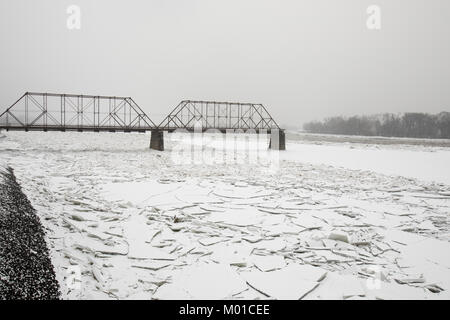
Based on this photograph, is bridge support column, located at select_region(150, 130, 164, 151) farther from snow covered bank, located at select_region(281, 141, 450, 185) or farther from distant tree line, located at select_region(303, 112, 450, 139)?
distant tree line, located at select_region(303, 112, 450, 139)

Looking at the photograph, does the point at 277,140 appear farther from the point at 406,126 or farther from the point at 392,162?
the point at 406,126

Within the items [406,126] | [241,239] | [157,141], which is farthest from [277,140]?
[406,126]

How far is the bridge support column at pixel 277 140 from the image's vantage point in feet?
102

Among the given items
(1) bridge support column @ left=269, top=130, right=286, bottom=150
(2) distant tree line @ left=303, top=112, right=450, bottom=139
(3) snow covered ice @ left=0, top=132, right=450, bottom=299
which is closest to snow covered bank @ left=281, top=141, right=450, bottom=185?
(1) bridge support column @ left=269, top=130, right=286, bottom=150

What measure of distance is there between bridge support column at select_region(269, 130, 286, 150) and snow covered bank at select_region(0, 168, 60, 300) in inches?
1032

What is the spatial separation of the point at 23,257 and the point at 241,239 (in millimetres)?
3978

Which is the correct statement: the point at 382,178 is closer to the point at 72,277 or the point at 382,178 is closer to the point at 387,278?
the point at 387,278

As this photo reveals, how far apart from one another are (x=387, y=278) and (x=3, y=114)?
1088 inches

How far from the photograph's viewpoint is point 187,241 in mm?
6094

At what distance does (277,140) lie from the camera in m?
33.4

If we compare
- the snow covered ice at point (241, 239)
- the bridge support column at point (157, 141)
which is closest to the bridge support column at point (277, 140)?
the bridge support column at point (157, 141)

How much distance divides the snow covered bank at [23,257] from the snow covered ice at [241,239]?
20 cm

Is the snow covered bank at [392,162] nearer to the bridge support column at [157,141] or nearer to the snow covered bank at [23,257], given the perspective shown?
the bridge support column at [157,141]

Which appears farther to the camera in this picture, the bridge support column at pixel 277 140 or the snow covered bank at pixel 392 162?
the bridge support column at pixel 277 140
